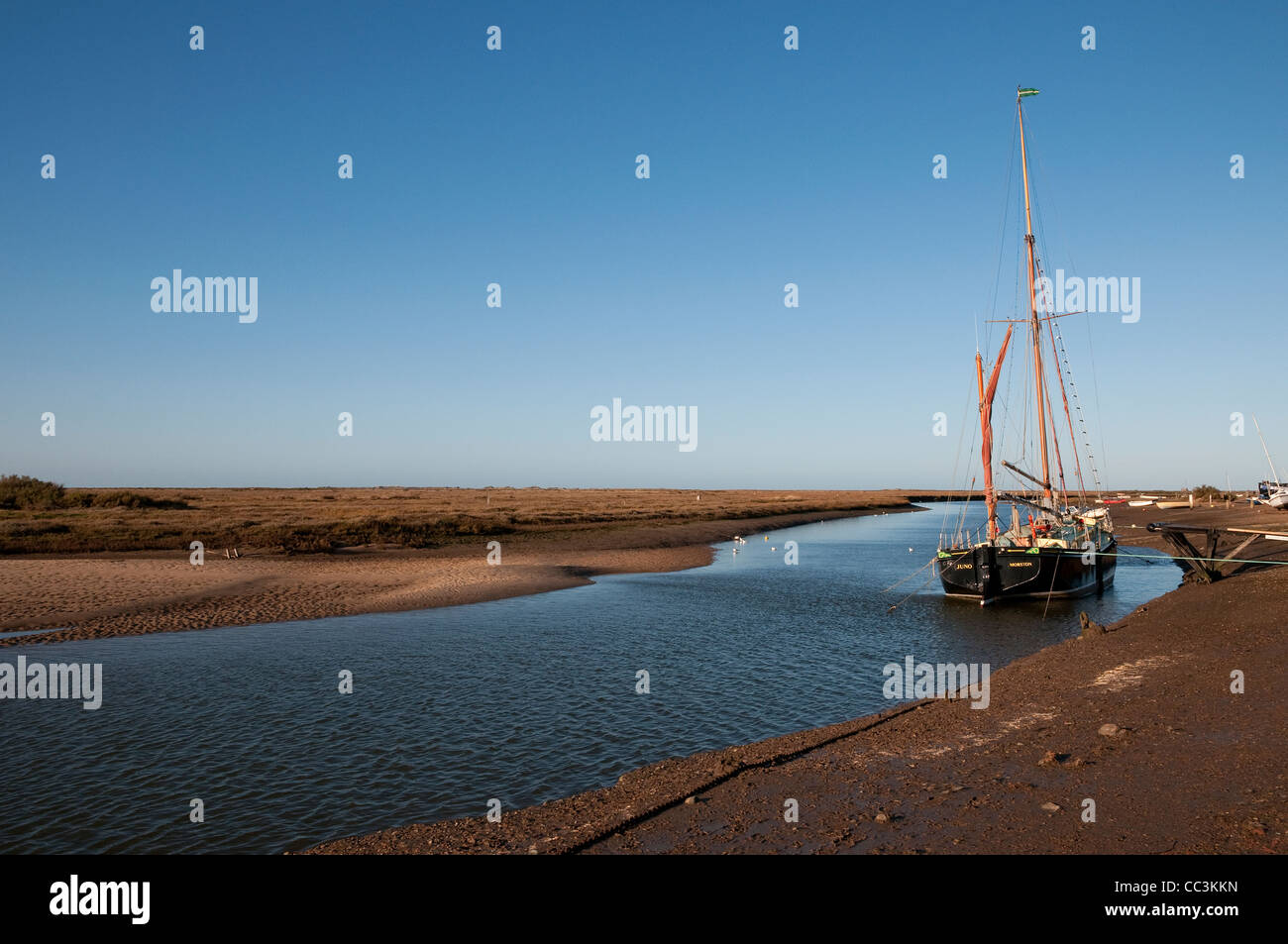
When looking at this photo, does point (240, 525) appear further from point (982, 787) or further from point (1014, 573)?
point (982, 787)

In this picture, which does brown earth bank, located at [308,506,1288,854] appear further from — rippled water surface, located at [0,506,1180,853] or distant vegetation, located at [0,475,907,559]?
distant vegetation, located at [0,475,907,559]

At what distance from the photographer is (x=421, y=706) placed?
20172 millimetres

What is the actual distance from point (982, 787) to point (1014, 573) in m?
28.2

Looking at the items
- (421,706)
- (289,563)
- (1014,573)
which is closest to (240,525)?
(289,563)

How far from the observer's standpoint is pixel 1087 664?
71.2 ft

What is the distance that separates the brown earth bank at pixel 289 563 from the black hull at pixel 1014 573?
21824mm

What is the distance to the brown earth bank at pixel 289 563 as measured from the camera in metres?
34.5

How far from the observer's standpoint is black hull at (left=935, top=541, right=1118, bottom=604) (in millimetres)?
37438

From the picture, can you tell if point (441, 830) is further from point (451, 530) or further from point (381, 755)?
point (451, 530)
